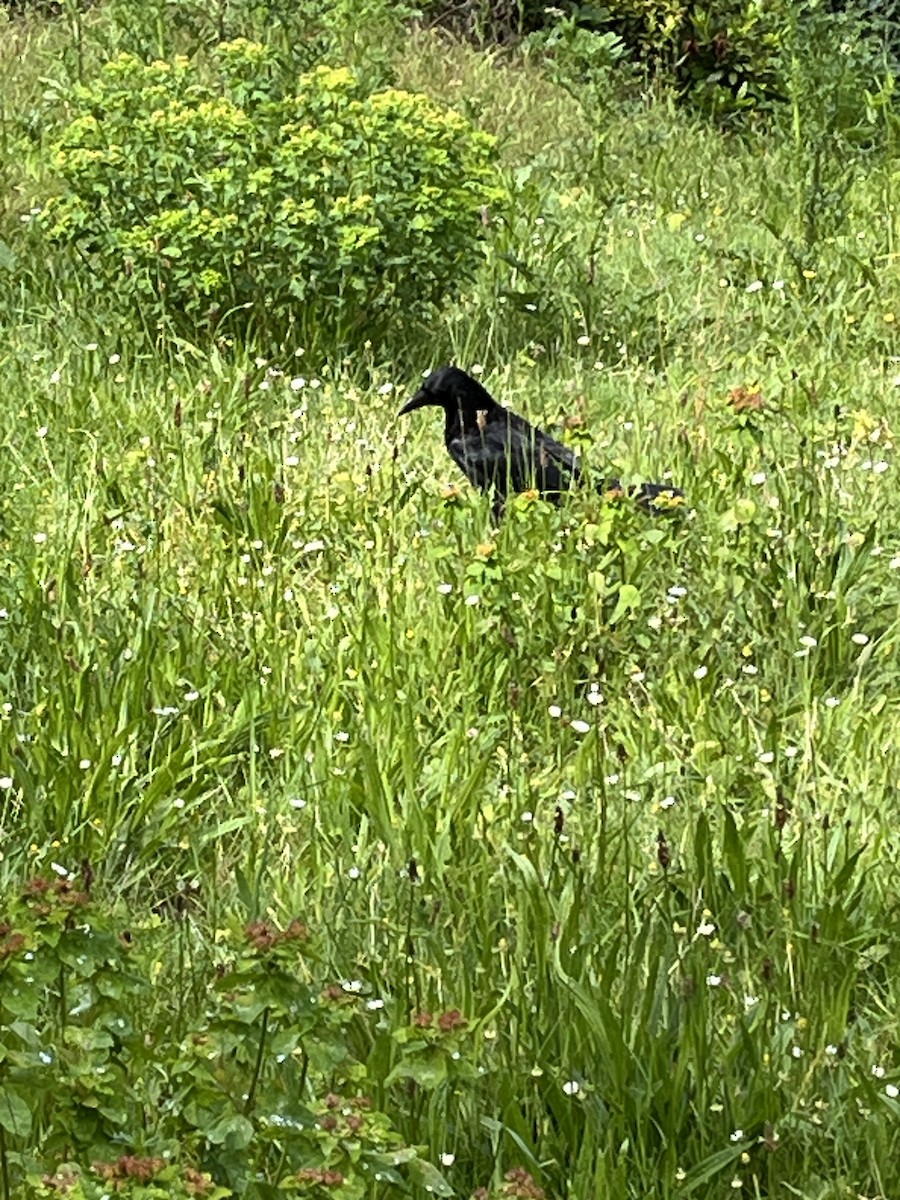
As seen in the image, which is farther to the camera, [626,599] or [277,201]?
[277,201]

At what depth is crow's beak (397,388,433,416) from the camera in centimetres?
542

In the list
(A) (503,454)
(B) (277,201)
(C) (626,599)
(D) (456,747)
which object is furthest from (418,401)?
(D) (456,747)

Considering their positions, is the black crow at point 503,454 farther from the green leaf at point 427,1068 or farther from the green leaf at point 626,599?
the green leaf at point 427,1068

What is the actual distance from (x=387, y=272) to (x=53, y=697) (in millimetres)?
2907

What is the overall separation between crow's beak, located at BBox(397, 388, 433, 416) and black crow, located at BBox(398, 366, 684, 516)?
11cm

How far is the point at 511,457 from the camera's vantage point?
4988 millimetres

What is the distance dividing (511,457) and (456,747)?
4.92 ft

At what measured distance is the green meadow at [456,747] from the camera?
2289mm

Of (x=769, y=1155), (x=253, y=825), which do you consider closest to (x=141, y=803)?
(x=253, y=825)

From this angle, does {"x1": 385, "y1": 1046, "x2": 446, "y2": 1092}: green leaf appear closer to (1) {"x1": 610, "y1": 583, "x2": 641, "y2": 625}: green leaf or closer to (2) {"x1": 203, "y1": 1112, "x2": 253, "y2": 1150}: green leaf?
(2) {"x1": 203, "y1": 1112, "x2": 253, "y2": 1150}: green leaf

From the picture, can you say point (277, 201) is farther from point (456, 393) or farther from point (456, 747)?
point (456, 747)

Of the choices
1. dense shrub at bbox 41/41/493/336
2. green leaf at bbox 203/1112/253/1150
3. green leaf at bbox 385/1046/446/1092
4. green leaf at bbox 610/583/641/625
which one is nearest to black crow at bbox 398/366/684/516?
green leaf at bbox 610/583/641/625

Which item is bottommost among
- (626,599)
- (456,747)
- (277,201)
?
(456,747)

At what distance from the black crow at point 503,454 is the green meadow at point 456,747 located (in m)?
0.14
